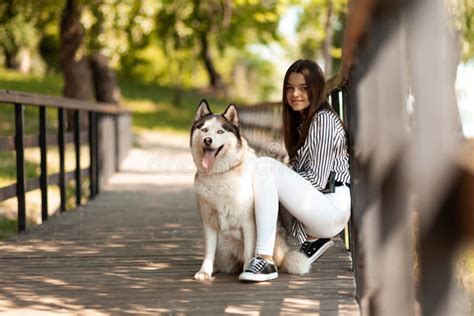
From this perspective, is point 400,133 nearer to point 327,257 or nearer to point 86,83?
point 327,257

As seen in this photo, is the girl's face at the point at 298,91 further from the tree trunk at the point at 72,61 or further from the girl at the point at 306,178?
the tree trunk at the point at 72,61

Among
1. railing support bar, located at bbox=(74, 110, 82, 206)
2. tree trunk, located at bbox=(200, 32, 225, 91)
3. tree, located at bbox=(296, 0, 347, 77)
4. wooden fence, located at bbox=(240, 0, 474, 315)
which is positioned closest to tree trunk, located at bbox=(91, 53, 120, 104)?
tree, located at bbox=(296, 0, 347, 77)

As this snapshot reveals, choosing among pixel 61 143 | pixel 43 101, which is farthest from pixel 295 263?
pixel 61 143

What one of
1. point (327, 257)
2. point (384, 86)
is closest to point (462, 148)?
point (384, 86)

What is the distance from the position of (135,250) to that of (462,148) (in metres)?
4.33

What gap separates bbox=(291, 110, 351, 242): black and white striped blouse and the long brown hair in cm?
8

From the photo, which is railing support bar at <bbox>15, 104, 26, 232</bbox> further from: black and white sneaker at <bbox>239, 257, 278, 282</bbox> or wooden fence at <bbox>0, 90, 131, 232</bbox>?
black and white sneaker at <bbox>239, 257, 278, 282</bbox>

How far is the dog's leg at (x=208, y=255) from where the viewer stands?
4.50 meters

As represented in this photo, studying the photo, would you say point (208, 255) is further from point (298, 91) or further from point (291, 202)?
point (298, 91)

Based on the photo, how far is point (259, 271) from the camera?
434cm

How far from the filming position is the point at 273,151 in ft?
36.4

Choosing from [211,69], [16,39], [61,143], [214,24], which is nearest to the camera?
[61,143]

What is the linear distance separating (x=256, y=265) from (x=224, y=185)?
0.49 m

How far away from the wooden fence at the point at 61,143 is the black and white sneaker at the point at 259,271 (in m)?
2.52
